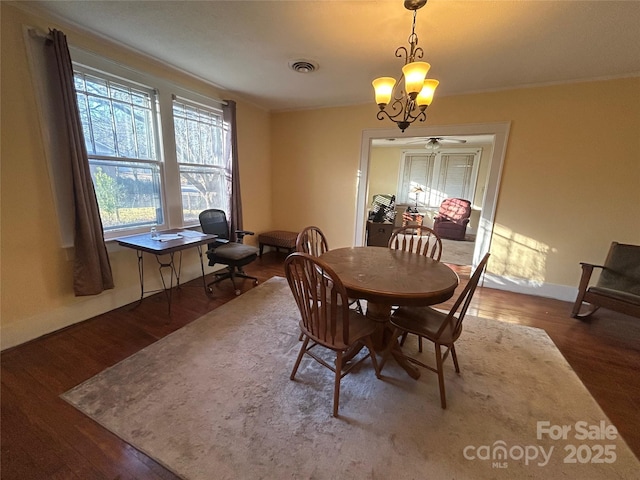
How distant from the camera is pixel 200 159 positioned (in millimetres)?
3412

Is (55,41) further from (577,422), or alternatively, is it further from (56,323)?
(577,422)

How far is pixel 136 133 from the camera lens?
8.78 feet

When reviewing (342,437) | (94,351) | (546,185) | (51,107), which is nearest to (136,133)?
(51,107)

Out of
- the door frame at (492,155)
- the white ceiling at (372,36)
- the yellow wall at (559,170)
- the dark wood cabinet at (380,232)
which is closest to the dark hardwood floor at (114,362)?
the yellow wall at (559,170)

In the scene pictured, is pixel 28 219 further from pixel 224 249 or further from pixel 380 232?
pixel 380 232

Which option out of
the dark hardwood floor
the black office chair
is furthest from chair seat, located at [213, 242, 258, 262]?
the dark hardwood floor

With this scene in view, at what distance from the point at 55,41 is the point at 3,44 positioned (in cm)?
29

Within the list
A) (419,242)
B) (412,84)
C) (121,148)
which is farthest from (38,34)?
(419,242)

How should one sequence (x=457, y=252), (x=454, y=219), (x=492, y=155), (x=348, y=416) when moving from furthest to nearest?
(x=454, y=219) < (x=457, y=252) < (x=492, y=155) < (x=348, y=416)

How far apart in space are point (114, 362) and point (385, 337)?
6.63 feet

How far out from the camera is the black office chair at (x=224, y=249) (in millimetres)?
2953

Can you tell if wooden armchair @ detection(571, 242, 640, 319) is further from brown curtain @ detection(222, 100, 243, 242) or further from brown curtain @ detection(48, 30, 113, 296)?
brown curtain @ detection(48, 30, 113, 296)

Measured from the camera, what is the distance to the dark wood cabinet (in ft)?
15.8

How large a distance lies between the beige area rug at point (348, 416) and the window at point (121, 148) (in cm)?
148
